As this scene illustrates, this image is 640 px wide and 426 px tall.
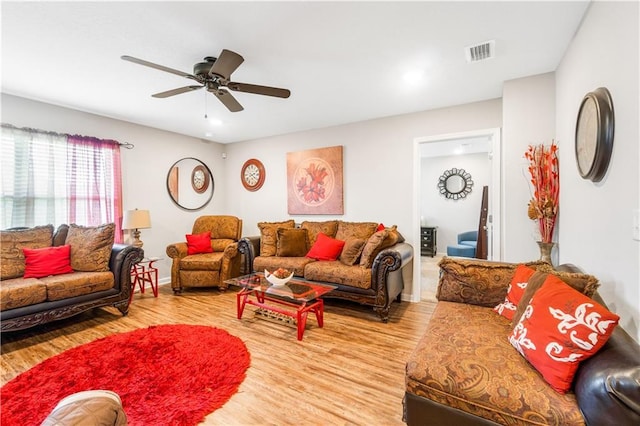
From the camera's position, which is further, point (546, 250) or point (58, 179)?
point (58, 179)

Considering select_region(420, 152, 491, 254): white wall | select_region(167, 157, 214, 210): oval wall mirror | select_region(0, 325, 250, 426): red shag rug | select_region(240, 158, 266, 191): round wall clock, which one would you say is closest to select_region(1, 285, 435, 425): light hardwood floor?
select_region(0, 325, 250, 426): red shag rug

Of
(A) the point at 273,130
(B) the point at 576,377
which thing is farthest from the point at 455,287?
(A) the point at 273,130

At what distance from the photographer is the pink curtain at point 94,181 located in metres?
3.55

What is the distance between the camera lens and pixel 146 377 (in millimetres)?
2006

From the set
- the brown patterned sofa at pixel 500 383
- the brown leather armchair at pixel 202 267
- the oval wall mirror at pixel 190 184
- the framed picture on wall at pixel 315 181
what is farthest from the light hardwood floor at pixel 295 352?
the oval wall mirror at pixel 190 184

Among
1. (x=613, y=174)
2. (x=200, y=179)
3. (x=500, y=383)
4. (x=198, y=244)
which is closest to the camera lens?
(x=500, y=383)

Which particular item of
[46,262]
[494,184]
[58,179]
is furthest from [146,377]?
[494,184]

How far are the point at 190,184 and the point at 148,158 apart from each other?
0.78m

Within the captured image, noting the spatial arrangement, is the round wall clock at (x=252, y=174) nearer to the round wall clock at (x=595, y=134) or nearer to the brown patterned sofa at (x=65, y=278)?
the brown patterned sofa at (x=65, y=278)

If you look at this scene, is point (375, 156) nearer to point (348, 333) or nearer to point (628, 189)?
point (348, 333)

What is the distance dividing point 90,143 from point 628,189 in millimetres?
5092

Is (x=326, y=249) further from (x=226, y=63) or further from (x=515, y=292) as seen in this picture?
(x=226, y=63)

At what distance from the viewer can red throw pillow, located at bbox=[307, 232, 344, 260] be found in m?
3.68

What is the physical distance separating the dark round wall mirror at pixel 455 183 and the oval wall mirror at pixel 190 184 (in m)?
5.50
